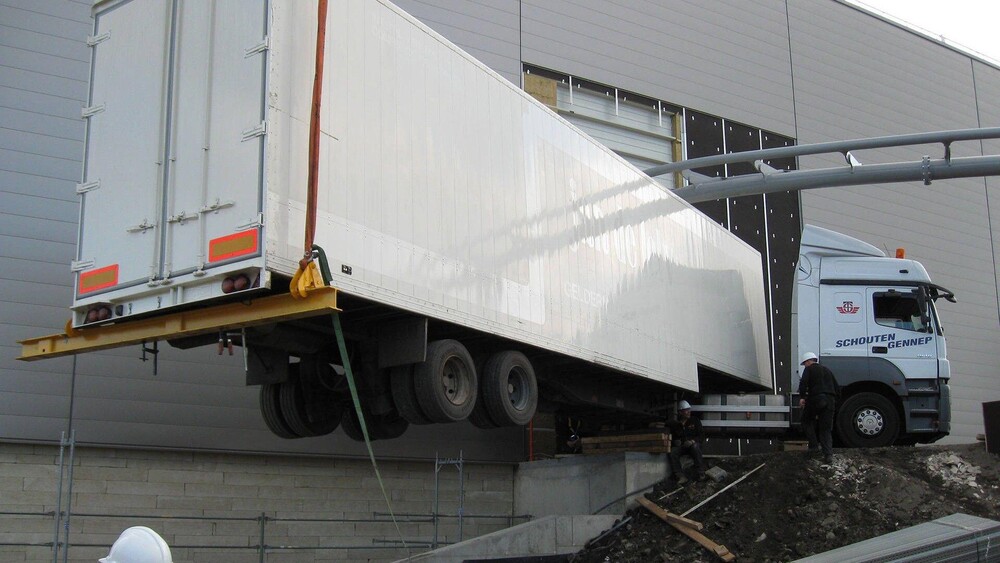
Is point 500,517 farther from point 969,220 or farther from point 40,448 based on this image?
point 969,220

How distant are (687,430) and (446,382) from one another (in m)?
6.74

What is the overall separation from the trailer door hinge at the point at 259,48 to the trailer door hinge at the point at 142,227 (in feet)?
5.55

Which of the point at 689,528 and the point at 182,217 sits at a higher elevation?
the point at 182,217

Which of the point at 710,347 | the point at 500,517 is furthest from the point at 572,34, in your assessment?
the point at 500,517

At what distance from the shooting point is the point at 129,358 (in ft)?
42.7

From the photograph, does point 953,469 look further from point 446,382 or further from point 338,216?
point 338,216

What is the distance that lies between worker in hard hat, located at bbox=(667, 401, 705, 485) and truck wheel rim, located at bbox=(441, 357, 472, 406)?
219 inches

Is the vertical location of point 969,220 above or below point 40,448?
above

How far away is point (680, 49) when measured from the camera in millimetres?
22219

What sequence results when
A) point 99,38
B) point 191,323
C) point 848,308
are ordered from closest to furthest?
point 191,323
point 99,38
point 848,308

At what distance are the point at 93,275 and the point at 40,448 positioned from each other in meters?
4.51

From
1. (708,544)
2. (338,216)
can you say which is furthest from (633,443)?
(338,216)

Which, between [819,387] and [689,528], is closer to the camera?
[689,528]

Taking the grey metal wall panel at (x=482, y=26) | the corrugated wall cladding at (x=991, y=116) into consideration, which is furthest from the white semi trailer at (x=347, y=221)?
the corrugated wall cladding at (x=991, y=116)
